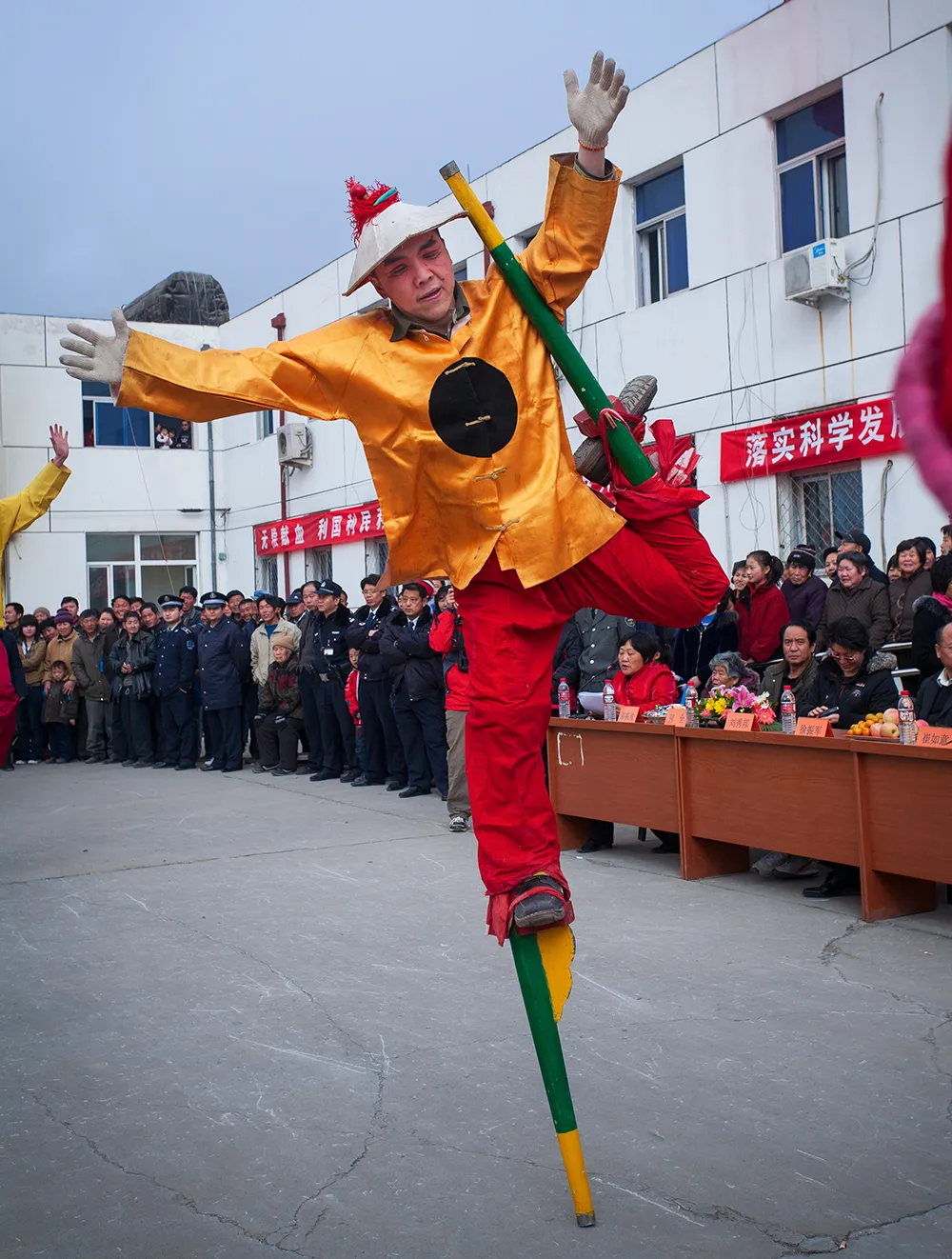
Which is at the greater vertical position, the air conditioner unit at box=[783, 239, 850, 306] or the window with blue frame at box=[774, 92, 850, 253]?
the window with blue frame at box=[774, 92, 850, 253]

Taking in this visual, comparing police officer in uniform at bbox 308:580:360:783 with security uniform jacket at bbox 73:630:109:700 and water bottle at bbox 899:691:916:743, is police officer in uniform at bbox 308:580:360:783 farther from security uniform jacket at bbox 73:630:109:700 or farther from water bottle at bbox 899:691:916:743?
water bottle at bbox 899:691:916:743

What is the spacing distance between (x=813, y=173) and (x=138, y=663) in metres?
8.47

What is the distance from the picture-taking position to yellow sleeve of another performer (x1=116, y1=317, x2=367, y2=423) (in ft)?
9.21

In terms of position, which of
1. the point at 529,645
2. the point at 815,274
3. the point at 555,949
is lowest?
the point at 555,949

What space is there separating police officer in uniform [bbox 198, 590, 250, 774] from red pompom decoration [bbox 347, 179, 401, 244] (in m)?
9.89

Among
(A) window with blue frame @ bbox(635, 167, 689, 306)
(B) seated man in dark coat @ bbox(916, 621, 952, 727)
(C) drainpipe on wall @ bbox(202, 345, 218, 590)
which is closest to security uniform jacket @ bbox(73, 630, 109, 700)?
(A) window with blue frame @ bbox(635, 167, 689, 306)

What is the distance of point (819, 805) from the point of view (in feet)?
19.1

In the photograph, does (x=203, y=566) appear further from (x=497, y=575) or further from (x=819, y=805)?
(x=497, y=575)

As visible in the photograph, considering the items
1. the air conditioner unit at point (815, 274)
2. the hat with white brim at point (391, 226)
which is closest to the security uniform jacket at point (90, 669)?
the air conditioner unit at point (815, 274)

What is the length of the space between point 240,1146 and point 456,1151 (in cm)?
58

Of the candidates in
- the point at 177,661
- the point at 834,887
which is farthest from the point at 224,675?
the point at 834,887

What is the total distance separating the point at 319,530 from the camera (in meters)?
18.9

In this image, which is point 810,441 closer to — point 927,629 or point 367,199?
point 927,629

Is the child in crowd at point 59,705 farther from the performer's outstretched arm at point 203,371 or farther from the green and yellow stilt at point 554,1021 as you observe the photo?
the green and yellow stilt at point 554,1021
